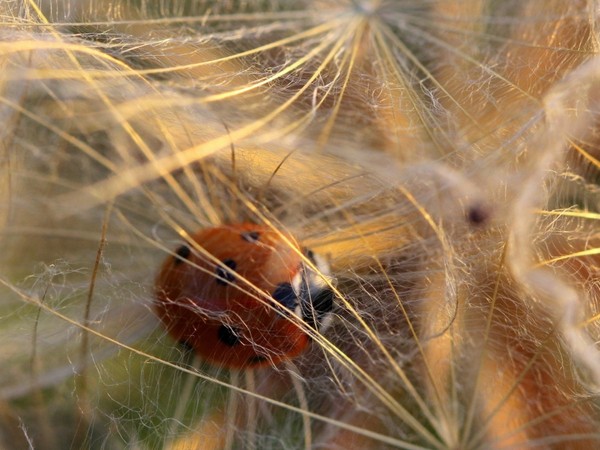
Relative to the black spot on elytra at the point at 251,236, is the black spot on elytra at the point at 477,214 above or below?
above

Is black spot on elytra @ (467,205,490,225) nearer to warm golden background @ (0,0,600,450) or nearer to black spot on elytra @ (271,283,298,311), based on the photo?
warm golden background @ (0,0,600,450)

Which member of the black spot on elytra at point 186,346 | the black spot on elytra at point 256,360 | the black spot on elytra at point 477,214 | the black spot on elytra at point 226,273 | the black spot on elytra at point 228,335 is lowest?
the black spot on elytra at point 186,346

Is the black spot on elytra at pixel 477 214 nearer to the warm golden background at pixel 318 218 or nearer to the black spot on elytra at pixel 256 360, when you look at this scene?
the warm golden background at pixel 318 218

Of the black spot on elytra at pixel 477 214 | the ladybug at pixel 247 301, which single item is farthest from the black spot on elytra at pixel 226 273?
the black spot on elytra at pixel 477 214

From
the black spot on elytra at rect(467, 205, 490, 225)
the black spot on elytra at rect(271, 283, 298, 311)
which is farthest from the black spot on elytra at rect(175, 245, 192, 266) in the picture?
the black spot on elytra at rect(467, 205, 490, 225)

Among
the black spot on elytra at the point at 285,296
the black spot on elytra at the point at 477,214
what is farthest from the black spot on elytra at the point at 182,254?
the black spot on elytra at the point at 477,214

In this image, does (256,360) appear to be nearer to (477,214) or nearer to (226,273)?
(226,273)
